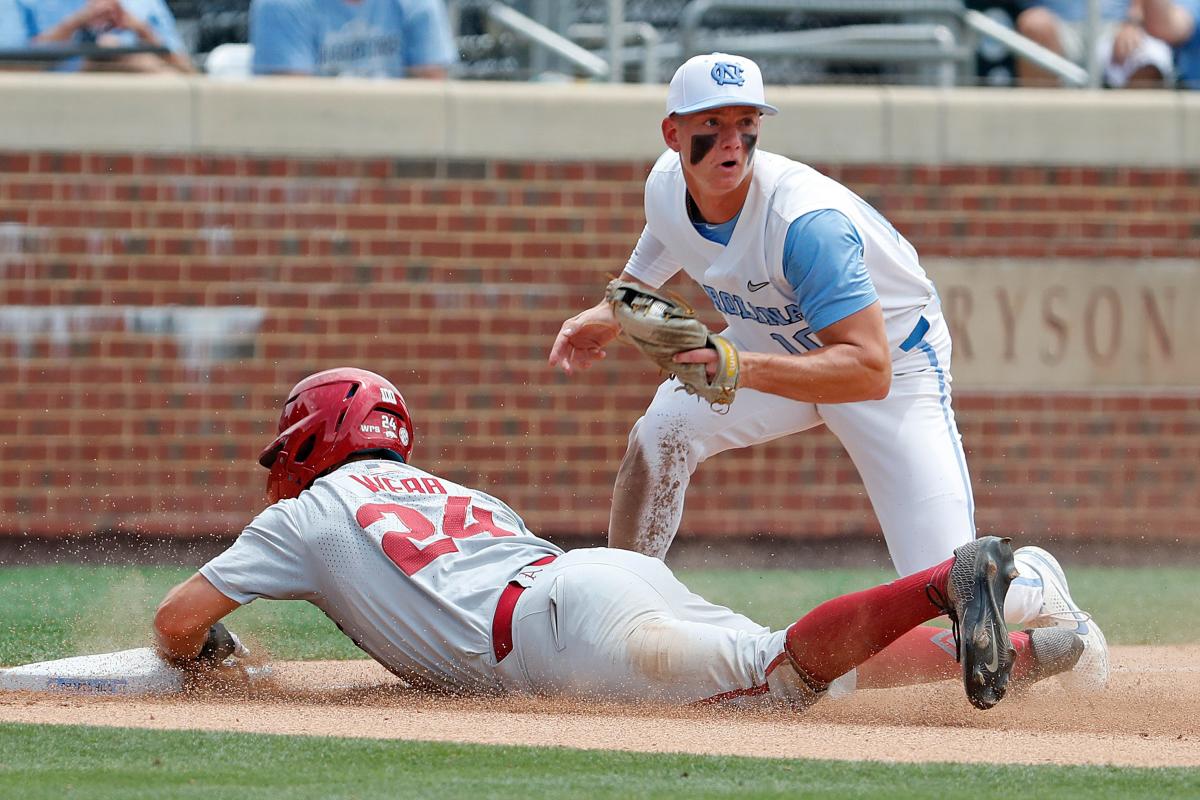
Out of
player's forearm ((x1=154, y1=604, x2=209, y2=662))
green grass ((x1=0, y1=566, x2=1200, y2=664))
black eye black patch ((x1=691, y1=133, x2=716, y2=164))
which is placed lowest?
green grass ((x1=0, y1=566, x2=1200, y2=664))

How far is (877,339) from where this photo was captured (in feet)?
16.1

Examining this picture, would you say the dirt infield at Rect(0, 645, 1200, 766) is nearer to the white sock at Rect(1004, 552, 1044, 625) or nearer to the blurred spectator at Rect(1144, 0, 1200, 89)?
the white sock at Rect(1004, 552, 1044, 625)

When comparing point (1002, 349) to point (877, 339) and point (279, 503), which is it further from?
point (279, 503)

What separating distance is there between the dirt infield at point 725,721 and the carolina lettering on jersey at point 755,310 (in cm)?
118

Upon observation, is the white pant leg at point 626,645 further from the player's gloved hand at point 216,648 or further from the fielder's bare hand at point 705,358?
the player's gloved hand at point 216,648

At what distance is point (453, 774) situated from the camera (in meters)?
3.82

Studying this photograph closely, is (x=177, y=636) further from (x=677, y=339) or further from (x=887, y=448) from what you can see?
(x=887, y=448)

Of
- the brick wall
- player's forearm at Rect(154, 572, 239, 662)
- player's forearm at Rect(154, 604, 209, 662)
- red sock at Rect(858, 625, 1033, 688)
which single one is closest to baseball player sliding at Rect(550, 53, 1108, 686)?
red sock at Rect(858, 625, 1033, 688)

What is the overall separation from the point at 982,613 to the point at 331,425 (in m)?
1.95

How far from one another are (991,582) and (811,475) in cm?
601

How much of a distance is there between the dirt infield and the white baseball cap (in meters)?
1.78

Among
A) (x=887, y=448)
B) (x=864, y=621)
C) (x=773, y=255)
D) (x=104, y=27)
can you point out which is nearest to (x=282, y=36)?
(x=104, y=27)

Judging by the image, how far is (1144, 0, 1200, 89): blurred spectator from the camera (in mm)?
10844

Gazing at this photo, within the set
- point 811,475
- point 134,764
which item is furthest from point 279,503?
point 811,475
